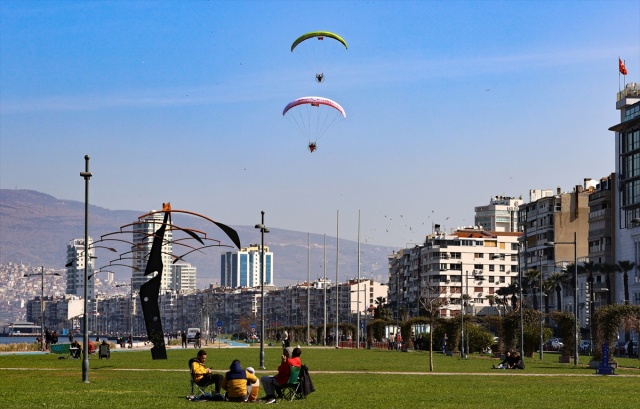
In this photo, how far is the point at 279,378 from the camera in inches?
1300

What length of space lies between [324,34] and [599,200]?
301 feet

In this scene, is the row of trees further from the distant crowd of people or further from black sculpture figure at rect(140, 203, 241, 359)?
black sculpture figure at rect(140, 203, 241, 359)

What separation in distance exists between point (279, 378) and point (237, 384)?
1438mm

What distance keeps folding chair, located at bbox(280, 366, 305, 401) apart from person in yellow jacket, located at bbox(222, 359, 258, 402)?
3.45ft

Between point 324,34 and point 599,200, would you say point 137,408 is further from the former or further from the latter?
point 599,200

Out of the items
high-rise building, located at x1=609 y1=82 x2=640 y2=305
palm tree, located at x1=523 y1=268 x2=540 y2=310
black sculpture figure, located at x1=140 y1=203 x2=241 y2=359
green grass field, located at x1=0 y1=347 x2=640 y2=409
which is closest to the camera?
green grass field, located at x1=0 y1=347 x2=640 y2=409

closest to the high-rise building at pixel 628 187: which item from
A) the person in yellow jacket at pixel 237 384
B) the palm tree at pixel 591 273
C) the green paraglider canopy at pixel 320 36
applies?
the palm tree at pixel 591 273

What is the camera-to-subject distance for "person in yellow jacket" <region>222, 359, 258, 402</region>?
105ft

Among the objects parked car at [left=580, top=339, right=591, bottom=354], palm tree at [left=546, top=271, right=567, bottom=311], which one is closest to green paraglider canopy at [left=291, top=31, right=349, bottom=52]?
parked car at [left=580, top=339, right=591, bottom=354]

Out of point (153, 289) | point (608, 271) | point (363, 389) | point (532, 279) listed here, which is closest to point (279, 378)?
point (363, 389)

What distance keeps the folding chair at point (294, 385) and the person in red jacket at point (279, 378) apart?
0.10 m

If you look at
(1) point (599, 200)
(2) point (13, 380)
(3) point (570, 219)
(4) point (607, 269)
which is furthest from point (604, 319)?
(3) point (570, 219)

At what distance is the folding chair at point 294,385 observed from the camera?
33.0 meters

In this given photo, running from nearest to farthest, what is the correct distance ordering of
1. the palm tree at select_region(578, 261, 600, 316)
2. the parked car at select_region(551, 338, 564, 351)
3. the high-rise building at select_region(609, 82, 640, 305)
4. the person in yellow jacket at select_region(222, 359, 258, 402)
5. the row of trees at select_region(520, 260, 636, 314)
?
1. the person in yellow jacket at select_region(222, 359, 258, 402)
2. the parked car at select_region(551, 338, 564, 351)
3. the high-rise building at select_region(609, 82, 640, 305)
4. the row of trees at select_region(520, 260, 636, 314)
5. the palm tree at select_region(578, 261, 600, 316)
